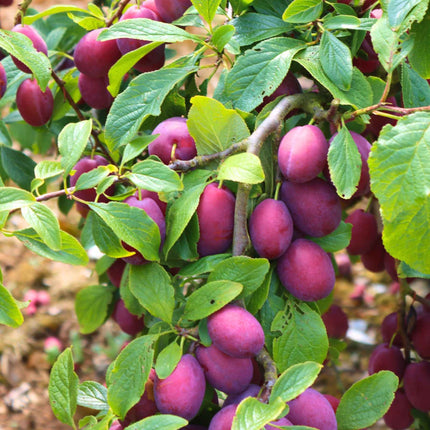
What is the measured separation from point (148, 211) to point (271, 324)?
177 mm

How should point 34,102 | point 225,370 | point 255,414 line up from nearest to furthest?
point 255,414, point 225,370, point 34,102

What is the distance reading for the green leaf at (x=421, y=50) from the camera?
593 mm

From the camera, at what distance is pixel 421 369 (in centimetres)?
91

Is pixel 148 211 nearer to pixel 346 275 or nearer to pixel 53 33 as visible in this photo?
pixel 53 33

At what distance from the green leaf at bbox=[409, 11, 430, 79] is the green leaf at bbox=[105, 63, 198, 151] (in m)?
0.23

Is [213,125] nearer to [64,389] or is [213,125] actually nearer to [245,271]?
[245,271]

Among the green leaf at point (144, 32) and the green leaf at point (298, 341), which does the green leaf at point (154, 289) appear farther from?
the green leaf at point (144, 32)

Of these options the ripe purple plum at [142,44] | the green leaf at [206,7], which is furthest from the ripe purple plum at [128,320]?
the green leaf at [206,7]

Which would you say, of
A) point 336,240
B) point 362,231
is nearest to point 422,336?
point 362,231

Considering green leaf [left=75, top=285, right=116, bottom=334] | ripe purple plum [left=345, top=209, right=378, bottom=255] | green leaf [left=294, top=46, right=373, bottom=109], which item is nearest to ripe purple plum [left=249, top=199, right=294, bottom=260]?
green leaf [left=294, top=46, right=373, bottom=109]

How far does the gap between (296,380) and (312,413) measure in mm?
70

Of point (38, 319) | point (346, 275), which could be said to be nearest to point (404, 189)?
point (346, 275)

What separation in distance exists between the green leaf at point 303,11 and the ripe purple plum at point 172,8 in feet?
0.57

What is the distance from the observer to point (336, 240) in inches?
26.1
